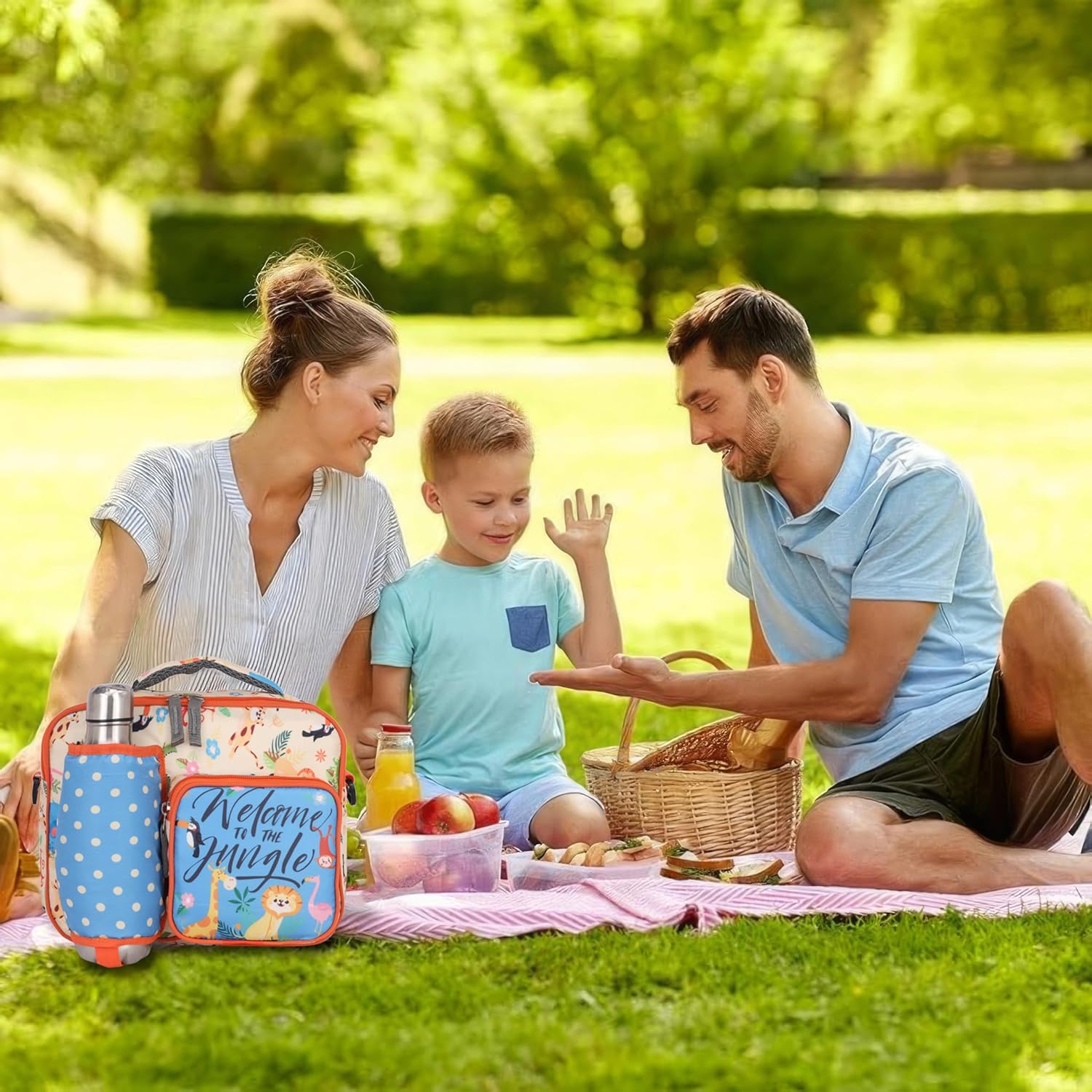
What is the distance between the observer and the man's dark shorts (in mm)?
4125

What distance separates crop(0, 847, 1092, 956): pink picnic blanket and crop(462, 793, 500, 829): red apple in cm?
17

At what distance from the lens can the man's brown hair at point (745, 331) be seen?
4.25 metres

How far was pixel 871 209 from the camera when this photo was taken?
90.8ft

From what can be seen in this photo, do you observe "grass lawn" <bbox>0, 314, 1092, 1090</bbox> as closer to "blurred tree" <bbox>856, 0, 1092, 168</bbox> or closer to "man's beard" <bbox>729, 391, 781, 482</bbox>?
"man's beard" <bbox>729, 391, 781, 482</bbox>

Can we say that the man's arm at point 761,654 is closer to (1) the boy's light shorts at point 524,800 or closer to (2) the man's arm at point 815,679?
(2) the man's arm at point 815,679

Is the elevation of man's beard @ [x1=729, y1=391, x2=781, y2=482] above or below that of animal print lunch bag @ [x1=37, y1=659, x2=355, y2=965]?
above

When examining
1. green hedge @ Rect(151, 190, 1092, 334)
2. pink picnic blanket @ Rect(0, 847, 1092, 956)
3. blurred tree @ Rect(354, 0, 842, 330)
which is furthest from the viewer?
green hedge @ Rect(151, 190, 1092, 334)

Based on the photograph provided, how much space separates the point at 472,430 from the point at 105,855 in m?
1.50

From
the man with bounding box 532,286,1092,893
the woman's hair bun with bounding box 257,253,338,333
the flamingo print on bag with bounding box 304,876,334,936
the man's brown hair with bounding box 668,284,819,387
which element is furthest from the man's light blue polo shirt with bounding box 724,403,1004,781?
the flamingo print on bag with bounding box 304,876,334,936

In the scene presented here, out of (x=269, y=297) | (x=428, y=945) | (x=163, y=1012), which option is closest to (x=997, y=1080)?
(x=428, y=945)

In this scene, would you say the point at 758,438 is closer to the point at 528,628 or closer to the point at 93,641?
the point at 528,628

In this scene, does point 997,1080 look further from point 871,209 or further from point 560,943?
point 871,209

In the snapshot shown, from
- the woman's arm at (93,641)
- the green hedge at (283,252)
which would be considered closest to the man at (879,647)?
the woman's arm at (93,641)

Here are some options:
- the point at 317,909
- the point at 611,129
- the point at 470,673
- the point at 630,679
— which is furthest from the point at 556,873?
the point at 611,129
